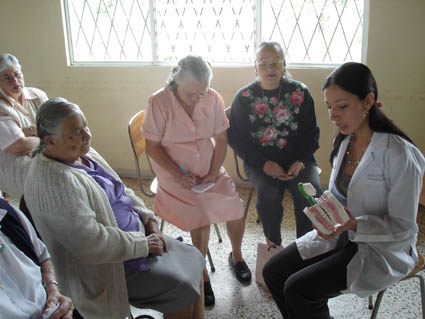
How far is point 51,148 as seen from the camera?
4.58 feet

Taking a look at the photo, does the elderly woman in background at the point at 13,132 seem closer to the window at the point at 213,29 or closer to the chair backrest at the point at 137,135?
the chair backrest at the point at 137,135

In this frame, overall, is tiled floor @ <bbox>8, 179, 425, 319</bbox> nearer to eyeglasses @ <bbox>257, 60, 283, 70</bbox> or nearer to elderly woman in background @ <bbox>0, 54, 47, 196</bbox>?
elderly woman in background @ <bbox>0, 54, 47, 196</bbox>

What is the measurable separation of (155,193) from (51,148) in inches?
36.5

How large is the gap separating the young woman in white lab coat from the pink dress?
0.72 metres

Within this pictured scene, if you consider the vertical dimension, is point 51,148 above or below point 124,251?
above

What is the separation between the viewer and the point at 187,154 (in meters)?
2.20

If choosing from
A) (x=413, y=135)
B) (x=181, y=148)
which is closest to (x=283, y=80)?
(x=181, y=148)

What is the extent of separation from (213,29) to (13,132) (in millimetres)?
1818

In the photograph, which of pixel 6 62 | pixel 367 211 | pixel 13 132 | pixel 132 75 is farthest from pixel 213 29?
pixel 367 211

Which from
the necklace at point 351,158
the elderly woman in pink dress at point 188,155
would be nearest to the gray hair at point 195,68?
the elderly woman in pink dress at point 188,155

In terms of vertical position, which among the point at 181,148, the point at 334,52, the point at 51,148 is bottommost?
the point at 181,148

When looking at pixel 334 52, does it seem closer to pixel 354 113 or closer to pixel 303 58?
pixel 303 58

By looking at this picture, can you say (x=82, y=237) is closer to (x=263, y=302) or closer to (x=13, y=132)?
(x=263, y=302)

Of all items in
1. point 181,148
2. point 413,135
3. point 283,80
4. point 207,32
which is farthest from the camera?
point 207,32
